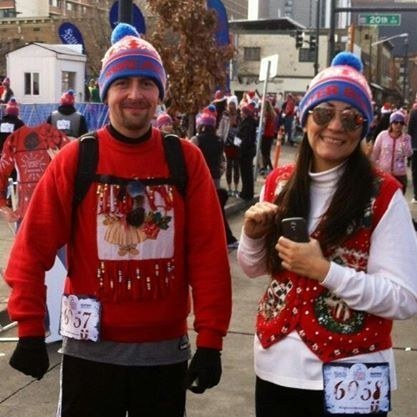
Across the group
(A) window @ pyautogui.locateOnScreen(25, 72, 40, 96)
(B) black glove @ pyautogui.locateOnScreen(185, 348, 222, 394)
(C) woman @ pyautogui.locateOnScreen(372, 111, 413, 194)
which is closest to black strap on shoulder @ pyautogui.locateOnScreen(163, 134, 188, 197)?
(B) black glove @ pyautogui.locateOnScreen(185, 348, 222, 394)

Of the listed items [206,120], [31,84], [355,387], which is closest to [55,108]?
[206,120]

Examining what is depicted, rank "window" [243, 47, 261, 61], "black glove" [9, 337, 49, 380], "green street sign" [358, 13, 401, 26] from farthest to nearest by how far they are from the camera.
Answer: "window" [243, 47, 261, 61], "green street sign" [358, 13, 401, 26], "black glove" [9, 337, 49, 380]

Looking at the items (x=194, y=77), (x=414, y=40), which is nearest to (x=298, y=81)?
(x=194, y=77)

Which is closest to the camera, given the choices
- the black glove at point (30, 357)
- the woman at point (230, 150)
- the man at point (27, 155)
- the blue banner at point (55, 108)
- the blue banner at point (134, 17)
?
the black glove at point (30, 357)

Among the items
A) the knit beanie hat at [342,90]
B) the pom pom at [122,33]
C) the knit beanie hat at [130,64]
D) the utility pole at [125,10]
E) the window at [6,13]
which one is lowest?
the knit beanie hat at [342,90]

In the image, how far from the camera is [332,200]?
2.48m

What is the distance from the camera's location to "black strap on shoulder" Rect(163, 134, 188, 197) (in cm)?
272

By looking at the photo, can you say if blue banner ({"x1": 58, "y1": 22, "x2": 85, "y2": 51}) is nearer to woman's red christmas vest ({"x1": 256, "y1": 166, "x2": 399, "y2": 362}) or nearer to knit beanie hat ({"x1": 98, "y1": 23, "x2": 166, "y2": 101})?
knit beanie hat ({"x1": 98, "y1": 23, "x2": 166, "y2": 101})

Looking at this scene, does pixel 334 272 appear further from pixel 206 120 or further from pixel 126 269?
pixel 206 120

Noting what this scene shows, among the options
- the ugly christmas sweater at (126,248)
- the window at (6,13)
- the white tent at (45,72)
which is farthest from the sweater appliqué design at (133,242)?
the window at (6,13)

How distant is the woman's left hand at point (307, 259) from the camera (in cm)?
234

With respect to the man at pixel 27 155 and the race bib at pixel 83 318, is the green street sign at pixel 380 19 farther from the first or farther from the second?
Answer: the race bib at pixel 83 318

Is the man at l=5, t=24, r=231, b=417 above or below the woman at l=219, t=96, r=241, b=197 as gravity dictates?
above

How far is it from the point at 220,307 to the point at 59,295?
3.21 meters
